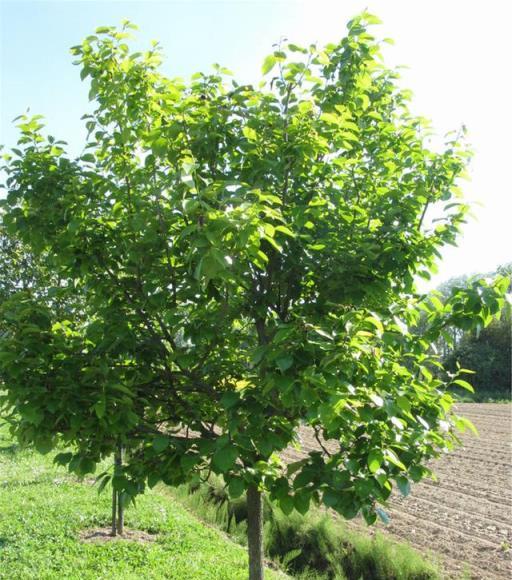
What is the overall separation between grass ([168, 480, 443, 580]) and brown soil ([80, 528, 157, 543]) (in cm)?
75

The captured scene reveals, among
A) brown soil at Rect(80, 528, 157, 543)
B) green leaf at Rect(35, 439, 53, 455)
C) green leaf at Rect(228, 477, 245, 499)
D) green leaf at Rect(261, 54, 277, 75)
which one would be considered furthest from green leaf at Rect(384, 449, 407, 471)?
brown soil at Rect(80, 528, 157, 543)

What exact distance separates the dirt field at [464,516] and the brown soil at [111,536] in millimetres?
3297

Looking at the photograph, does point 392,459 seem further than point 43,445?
No

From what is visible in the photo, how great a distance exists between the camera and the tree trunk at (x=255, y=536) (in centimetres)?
342

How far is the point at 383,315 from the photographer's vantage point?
9.23ft

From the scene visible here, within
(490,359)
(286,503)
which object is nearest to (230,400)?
(286,503)

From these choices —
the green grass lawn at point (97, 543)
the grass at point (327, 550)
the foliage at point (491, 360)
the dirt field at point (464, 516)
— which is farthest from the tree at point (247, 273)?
the foliage at point (491, 360)

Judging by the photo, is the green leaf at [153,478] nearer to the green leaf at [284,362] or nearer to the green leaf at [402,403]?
the green leaf at [284,362]

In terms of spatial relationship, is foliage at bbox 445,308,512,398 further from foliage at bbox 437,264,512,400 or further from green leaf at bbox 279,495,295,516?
green leaf at bbox 279,495,295,516

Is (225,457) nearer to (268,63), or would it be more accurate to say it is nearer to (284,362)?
(284,362)

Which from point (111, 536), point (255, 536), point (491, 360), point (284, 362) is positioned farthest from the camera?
point (491, 360)

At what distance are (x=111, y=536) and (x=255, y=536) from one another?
3.67m

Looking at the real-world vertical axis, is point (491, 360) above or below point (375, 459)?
below

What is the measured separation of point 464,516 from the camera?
8180 mm
